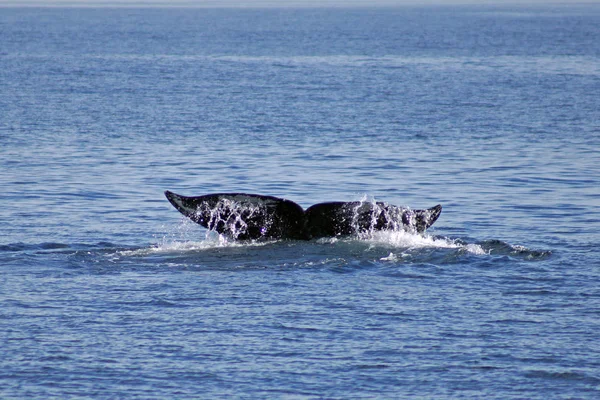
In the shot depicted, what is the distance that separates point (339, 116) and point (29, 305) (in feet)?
75.1

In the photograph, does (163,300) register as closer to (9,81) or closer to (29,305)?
(29,305)

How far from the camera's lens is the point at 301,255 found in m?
13.3

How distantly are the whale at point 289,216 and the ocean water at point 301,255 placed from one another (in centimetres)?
21

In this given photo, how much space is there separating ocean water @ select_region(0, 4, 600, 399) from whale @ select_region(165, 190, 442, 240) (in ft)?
0.68

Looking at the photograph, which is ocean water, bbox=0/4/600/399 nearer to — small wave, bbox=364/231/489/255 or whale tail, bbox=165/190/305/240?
small wave, bbox=364/231/489/255

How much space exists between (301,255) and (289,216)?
20.0 inches

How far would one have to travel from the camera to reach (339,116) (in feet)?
111

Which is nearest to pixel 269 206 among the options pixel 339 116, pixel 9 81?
pixel 339 116

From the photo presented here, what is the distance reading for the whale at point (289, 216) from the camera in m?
13.1

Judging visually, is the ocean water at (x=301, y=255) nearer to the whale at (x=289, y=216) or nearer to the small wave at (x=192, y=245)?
the small wave at (x=192, y=245)

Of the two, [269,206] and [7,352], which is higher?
[269,206]

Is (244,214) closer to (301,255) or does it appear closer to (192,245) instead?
(301,255)

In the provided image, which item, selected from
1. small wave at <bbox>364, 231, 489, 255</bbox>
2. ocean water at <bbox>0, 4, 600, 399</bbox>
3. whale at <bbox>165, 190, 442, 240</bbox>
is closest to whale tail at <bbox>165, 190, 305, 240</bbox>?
whale at <bbox>165, 190, 442, 240</bbox>

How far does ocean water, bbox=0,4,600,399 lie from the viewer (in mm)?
9562
